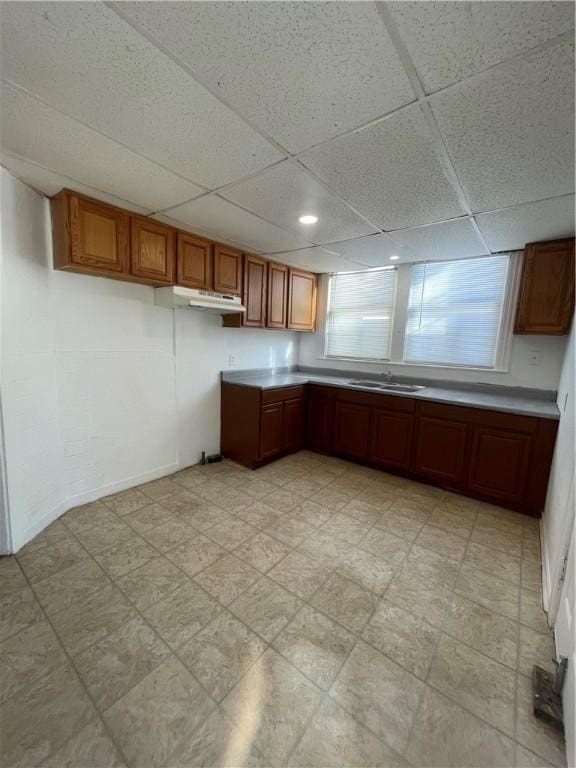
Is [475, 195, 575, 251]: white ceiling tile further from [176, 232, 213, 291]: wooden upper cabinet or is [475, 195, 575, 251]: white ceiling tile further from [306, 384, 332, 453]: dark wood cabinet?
[176, 232, 213, 291]: wooden upper cabinet

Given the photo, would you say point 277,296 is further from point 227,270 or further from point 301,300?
point 227,270

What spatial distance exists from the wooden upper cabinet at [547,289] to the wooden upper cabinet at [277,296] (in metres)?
2.40

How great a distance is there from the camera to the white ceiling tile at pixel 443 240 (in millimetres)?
2421

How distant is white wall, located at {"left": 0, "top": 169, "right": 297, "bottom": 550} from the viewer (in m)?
1.94

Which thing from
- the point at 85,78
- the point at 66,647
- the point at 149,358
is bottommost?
the point at 66,647

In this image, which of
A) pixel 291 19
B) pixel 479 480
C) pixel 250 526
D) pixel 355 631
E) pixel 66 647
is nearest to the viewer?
pixel 291 19

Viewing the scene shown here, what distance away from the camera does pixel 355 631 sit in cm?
153

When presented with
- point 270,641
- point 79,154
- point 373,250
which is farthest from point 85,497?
point 373,250

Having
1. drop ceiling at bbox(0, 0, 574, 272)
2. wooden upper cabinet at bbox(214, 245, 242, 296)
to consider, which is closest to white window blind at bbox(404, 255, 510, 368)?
drop ceiling at bbox(0, 0, 574, 272)

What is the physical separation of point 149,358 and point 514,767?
3150 millimetres

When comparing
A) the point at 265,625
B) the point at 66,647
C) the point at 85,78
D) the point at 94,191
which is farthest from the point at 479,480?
the point at 94,191

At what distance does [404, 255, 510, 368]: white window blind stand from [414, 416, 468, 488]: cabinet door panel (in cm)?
87

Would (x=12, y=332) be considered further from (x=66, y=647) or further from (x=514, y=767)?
(x=514, y=767)

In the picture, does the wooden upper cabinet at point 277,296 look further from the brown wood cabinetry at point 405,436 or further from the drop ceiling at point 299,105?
the drop ceiling at point 299,105
